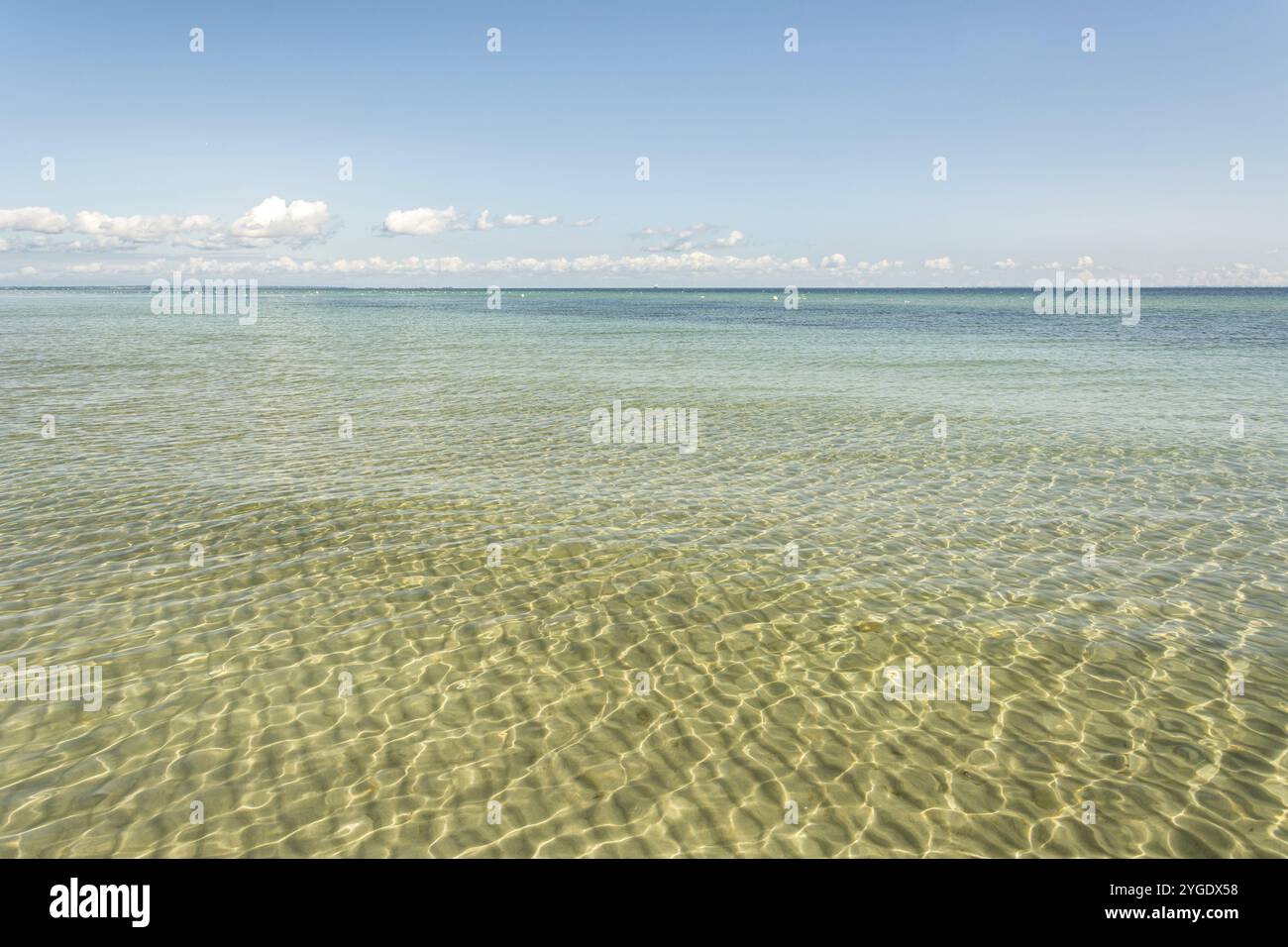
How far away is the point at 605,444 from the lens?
67.5 ft

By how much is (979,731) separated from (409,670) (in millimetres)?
6658

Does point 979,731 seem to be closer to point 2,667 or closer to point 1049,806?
point 1049,806

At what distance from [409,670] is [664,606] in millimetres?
3689

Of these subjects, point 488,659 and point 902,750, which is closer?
point 902,750

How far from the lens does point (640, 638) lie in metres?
9.86

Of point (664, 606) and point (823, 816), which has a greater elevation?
point (664, 606)

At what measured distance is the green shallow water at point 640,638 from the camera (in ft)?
22.0

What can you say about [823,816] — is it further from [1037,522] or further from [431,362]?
[431,362]

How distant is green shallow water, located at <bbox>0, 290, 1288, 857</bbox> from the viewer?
671 cm

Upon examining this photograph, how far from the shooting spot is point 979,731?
7.88 m
